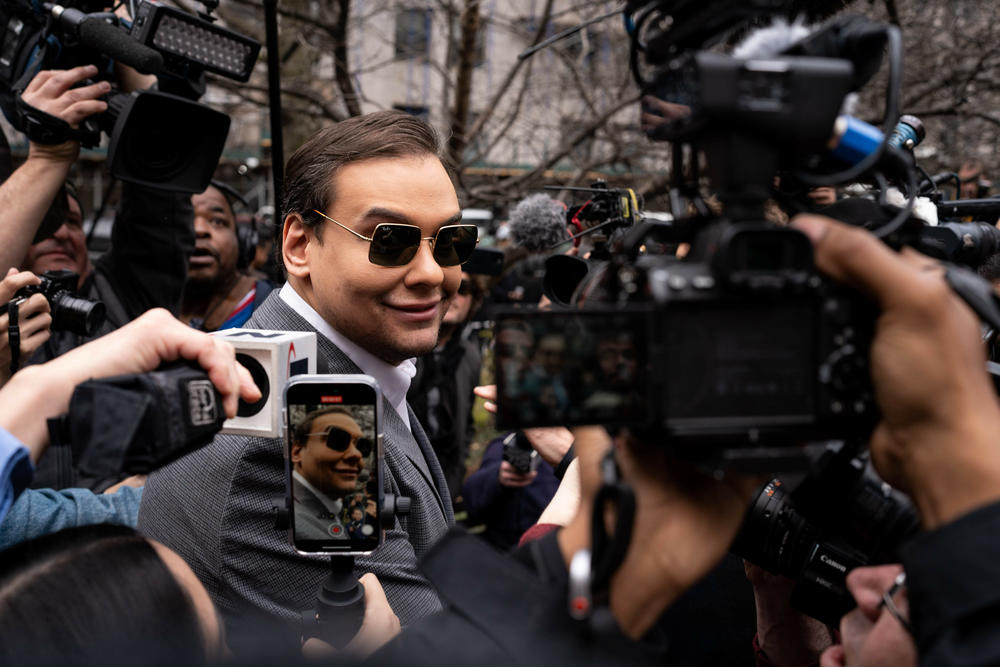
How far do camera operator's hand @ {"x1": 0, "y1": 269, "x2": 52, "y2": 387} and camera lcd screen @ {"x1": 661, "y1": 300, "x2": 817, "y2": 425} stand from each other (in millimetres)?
2219

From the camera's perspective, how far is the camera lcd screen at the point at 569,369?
3.49 ft

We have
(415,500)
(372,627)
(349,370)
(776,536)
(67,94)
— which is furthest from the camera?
(67,94)

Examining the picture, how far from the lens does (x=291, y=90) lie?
15.8 feet

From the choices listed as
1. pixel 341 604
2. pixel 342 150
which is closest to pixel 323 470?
pixel 341 604

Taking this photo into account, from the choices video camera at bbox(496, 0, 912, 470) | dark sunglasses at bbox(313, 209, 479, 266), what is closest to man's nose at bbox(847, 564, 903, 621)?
video camera at bbox(496, 0, 912, 470)

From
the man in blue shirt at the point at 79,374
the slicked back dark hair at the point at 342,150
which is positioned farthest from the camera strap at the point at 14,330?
the man in blue shirt at the point at 79,374

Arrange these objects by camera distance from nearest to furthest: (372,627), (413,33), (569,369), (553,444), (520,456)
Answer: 1. (569,369)
2. (372,627)
3. (553,444)
4. (520,456)
5. (413,33)

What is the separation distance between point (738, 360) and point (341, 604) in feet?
2.75

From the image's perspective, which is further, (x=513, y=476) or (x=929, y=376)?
(x=513, y=476)

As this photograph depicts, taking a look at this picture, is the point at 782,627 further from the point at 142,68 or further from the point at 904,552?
the point at 142,68

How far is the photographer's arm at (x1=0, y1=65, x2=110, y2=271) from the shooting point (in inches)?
102

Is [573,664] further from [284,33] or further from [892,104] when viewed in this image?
[284,33]

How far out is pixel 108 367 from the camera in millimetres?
1176

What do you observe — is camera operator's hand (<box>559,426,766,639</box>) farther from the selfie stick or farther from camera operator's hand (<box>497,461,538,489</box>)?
camera operator's hand (<box>497,461,538,489</box>)
